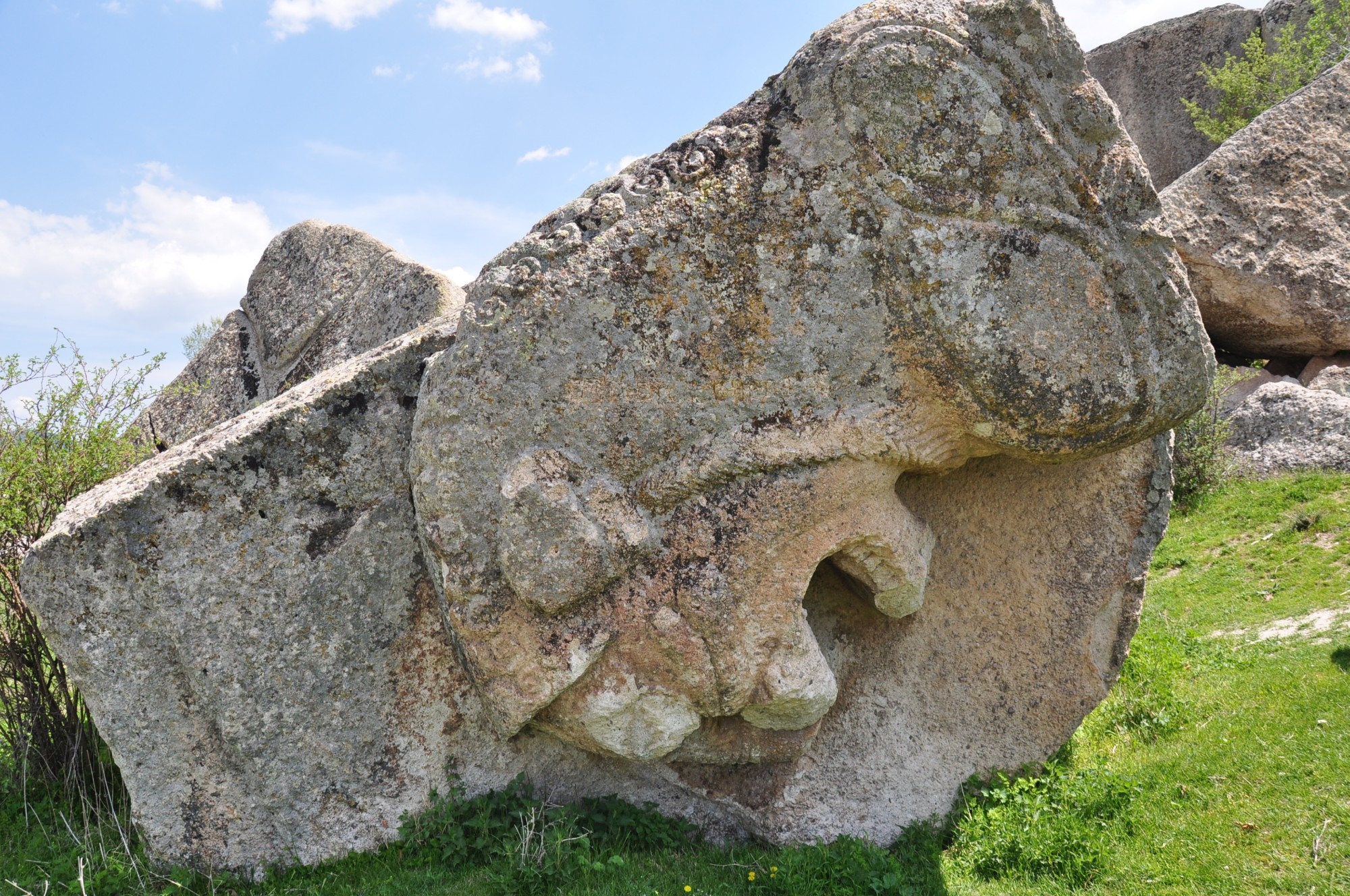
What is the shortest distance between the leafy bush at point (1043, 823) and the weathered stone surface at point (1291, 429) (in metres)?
5.05

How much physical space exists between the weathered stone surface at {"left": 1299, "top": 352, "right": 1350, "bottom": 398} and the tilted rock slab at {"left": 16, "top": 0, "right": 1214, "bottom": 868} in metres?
6.57

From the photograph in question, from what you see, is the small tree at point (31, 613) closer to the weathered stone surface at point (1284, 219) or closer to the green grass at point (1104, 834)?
the green grass at point (1104, 834)

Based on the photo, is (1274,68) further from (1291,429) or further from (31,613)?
(31,613)

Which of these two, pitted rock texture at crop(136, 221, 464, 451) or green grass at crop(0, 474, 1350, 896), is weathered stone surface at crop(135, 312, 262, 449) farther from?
green grass at crop(0, 474, 1350, 896)

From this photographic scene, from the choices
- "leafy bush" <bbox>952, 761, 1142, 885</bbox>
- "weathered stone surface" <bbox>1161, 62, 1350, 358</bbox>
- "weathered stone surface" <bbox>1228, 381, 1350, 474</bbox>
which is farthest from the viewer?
"weathered stone surface" <bbox>1161, 62, 1350, 358</bbox>

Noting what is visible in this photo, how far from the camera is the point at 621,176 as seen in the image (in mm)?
3436

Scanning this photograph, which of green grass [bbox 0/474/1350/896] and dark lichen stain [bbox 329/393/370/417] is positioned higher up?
dark lichen stain [bbox 329/393/370/417]

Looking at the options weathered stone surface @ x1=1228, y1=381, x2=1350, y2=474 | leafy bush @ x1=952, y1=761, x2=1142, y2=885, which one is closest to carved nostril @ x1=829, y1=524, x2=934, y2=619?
leafy bush @ x1=952, y1=761, x2=1142, y2=885

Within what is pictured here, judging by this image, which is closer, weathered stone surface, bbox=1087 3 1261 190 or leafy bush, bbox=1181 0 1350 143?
leafy bush, bbox=1181 0 1350 143

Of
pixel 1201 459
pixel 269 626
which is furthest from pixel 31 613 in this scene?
pixel 1201 459

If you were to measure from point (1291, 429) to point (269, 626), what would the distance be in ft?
27.1

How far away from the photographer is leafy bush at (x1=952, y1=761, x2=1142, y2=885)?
372 centimetres

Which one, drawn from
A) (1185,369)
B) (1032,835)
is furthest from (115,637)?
(1185,369)

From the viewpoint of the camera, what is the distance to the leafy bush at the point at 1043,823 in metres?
3.72
